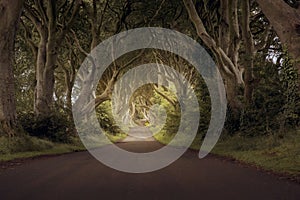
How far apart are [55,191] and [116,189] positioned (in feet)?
3.94

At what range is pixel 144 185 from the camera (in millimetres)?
8062

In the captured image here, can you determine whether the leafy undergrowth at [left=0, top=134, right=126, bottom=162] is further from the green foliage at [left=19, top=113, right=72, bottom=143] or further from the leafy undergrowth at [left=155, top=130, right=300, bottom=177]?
the leafy undergrowth at [left=155, top=130, right=300, bottom=177]

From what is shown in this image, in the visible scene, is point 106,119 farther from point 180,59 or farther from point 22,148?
point 22,148

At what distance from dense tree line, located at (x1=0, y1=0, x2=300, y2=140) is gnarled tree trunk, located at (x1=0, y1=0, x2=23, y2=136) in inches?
1.6

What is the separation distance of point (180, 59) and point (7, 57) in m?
20.7

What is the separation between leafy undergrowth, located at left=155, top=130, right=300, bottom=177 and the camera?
10839mm

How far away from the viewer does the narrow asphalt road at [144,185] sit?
6.74m

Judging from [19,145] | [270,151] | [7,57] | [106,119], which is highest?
[7,57]

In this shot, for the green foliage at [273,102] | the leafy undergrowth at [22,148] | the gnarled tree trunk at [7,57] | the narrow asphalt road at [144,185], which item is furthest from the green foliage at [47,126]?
the narrow asphalt road at [144,185]

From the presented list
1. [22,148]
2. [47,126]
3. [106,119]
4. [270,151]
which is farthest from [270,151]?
[106,119]

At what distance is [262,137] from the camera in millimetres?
16906

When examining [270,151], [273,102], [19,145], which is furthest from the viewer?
[19,145]

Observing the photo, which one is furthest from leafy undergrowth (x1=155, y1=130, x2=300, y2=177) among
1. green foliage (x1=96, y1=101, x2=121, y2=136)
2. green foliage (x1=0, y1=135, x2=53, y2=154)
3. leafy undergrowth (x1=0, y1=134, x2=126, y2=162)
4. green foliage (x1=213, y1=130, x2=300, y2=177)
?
green foliage (x1=96, y1=101, x2=121, y2=136)

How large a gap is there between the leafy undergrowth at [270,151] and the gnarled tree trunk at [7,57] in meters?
9.78
